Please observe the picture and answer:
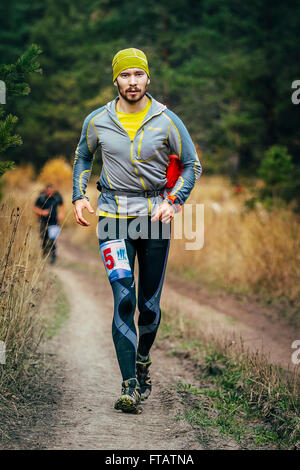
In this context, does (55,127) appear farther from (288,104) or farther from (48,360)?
(48,360)

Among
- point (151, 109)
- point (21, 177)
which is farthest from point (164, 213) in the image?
point (21, 177)

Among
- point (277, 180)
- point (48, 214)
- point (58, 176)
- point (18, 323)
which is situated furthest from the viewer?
point (58, 176)

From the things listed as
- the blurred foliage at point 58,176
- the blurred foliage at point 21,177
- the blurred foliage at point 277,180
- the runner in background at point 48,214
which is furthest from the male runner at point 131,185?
A: the blurred foliage at point 21,177

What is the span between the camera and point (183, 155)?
13.7 feet

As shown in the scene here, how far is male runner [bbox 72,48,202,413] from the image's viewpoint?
4016 millimetres

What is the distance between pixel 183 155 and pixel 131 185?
43 cm

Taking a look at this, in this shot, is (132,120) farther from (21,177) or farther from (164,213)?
Answer: (21,177)

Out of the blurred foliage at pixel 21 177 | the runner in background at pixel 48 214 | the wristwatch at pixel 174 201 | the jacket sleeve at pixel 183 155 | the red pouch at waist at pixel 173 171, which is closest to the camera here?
the wristwatch at pixel 174 201

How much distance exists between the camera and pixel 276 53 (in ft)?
68.2

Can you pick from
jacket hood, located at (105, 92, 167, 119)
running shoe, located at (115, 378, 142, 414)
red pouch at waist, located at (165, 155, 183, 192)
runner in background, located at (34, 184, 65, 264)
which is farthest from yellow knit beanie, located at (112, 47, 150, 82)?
running shoe, located at (115, 378, 142, 414)

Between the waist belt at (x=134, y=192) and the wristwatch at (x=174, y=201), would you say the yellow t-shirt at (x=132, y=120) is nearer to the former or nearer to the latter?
the waist belt at (x=134, y=192)

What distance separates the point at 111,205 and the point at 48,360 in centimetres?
209

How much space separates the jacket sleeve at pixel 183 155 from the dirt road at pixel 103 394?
4.86 feet

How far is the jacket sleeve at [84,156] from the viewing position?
415 centimetres
